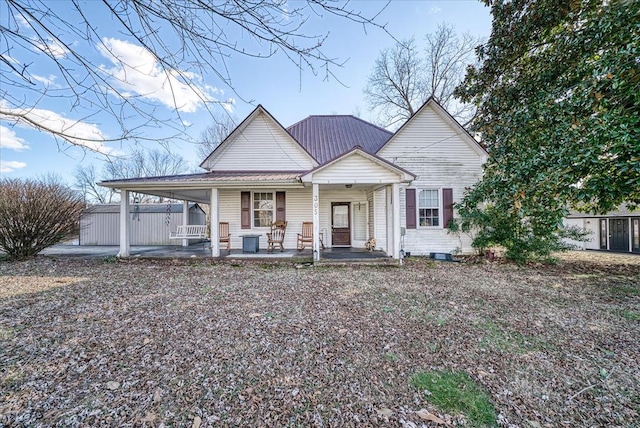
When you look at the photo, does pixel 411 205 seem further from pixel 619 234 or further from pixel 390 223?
pixel 619 234

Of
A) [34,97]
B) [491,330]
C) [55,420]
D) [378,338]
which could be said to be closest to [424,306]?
[491,330]

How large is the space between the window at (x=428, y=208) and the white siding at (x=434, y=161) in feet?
0.83

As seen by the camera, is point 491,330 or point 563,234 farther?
point 563,234

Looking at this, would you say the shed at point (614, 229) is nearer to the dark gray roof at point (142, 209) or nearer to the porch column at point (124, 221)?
the porch column at point (124, 221)

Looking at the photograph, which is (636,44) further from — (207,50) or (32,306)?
(32,306)

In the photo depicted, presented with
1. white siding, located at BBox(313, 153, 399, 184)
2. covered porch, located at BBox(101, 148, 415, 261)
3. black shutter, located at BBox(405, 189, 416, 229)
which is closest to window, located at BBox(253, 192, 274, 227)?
covered porch, located at BBox(101, 148, 415, 261)

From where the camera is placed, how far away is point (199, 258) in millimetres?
9688

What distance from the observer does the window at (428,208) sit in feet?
37.1

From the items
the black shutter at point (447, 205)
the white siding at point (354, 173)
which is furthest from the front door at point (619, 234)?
the white siding at point (354, 173)

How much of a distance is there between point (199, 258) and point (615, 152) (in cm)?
1168

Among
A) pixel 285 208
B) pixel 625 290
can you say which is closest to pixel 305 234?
pixel 285 208

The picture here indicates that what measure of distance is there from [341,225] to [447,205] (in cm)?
456

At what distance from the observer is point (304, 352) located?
11.0ft

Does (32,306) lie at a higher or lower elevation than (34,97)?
lower
